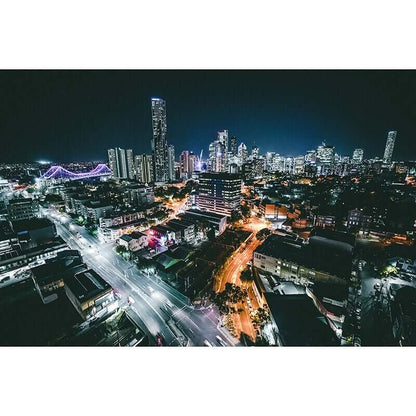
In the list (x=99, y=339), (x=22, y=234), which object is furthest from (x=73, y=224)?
(x=99, y=339)

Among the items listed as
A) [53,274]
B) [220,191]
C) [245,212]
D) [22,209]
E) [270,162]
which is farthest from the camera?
[270,162]

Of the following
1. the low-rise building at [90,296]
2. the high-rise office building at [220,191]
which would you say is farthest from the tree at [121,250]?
the high-rise office building at [220,191]

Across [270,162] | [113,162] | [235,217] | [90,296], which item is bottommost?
[90,296]

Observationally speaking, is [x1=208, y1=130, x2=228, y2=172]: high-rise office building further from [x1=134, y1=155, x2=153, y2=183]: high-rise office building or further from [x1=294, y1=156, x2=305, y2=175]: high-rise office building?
[x1=294, y1=156, x2=305, y2=175]: high-rise office building

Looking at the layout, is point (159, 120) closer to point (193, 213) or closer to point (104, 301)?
point (193, 213)

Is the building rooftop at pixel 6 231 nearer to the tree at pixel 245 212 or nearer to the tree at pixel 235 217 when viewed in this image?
the tree at pixel 235 217

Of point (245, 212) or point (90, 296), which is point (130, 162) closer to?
point (245, 212)

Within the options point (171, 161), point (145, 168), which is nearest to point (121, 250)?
point (145, 168)
